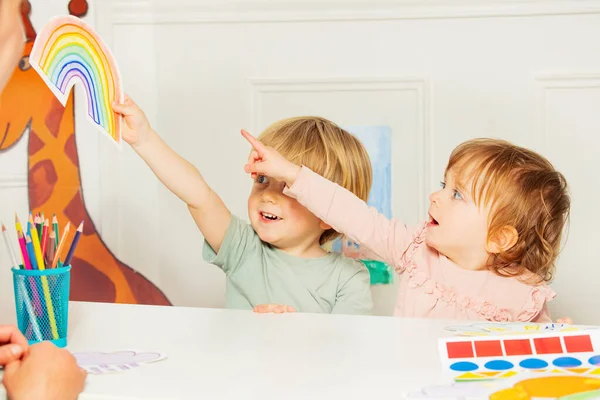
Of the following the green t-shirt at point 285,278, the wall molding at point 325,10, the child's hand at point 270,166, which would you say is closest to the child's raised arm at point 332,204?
the child's hand at point 270,166

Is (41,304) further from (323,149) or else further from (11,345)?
(323,149)

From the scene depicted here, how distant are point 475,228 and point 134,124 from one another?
1.93ft

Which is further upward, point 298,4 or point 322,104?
point 298,4

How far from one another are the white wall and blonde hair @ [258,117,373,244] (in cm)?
49

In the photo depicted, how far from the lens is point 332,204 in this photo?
4.23 ft

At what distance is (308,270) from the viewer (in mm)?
1445

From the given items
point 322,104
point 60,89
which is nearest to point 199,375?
point 60,89

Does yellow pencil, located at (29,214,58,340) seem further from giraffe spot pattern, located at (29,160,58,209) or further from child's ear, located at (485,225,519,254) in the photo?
giraffe spot pattern, located at (29,160,58,209)

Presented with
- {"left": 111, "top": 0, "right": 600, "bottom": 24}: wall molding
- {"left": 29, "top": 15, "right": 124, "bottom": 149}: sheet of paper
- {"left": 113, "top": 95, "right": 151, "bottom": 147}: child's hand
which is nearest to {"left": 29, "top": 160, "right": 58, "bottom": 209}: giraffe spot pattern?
{"left": 111, "top": 0, "right": 600, "bottom": 24}: wall molding

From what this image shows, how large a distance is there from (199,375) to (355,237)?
613 mm

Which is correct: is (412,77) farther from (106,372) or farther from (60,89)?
(106,372)

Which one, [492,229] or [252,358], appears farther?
[492,229]

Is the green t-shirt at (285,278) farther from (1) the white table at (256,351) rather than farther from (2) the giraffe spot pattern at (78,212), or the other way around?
(2) the giraffe spot pattern at (78,212)

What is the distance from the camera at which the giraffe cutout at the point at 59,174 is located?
2.14 meters
